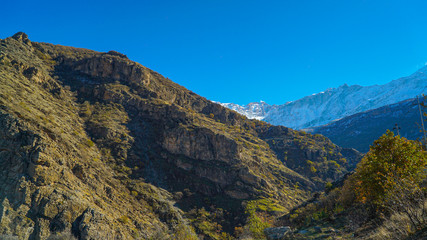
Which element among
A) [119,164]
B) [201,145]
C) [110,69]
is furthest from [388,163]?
[110,69]

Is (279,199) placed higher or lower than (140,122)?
lower

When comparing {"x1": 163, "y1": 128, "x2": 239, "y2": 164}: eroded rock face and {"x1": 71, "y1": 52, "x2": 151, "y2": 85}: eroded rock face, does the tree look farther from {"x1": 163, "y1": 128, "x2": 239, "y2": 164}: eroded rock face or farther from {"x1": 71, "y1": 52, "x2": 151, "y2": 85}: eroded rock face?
{"x1": 71, "y1": 52, "x2": 151, "y2": 85}: eroded rock face

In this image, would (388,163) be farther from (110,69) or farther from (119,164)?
(110,69)

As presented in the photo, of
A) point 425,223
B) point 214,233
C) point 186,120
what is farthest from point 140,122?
point 425,223

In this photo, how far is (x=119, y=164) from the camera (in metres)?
80.1

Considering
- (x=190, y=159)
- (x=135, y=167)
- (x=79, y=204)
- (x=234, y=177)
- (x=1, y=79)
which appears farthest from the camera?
(x=190, y=159)

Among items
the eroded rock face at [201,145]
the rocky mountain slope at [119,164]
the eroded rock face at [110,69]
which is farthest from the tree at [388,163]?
the eroded rock face at [110,69]

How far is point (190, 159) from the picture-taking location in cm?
9612

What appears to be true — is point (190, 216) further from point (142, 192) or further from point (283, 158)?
point (283, 158)

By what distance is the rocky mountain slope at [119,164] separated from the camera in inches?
1751

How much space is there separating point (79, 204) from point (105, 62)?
10459 cm

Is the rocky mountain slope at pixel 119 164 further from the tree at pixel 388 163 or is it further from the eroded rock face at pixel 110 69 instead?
the tree at pixel 388 163

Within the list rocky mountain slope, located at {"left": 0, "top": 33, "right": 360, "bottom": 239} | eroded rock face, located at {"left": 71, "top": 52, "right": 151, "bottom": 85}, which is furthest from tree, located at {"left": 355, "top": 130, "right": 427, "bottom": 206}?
eroded rock face, located at {"left": 71, "top": 52, "right": 151, "bottom": 85}

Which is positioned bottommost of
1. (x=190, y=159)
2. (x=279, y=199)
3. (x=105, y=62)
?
(x=279, y=199)
